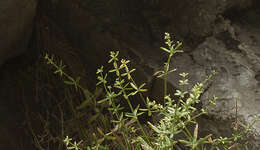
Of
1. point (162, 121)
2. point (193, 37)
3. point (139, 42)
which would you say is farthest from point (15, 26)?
point (162, 121)

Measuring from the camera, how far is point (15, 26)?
211 cm

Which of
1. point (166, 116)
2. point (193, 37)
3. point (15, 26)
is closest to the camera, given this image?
point (166, 116)

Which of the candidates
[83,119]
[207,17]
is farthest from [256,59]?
[83,119]

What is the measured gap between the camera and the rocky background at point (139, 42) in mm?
1818

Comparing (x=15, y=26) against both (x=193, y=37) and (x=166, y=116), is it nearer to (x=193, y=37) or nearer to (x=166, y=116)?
→ (x=193, y=37)

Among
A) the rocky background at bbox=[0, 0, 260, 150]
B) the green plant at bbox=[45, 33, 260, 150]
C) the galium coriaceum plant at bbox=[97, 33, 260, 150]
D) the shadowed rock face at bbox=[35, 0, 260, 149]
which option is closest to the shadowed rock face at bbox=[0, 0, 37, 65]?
the rocky background at bbox=[0, 0, 260, 150]

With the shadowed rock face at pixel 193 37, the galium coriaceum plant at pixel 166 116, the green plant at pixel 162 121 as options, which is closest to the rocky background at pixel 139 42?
the shadowed rock face at pixel 193 37

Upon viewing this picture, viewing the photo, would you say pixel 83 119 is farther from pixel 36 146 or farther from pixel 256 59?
pixel 256 59

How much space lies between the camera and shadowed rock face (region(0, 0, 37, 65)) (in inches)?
76.6

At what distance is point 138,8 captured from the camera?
7.11 feet

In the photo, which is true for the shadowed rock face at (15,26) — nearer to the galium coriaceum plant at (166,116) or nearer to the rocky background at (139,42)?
the rocky background at (139,42)

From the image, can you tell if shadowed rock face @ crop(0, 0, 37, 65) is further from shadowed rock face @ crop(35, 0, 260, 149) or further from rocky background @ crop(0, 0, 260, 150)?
shadowed rock face @ crop(35, 0, 260, 149)

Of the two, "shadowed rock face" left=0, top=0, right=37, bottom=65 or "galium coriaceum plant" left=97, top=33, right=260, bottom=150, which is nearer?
"galium coriaceum plant" left=97, top=33, right=260, bottom=150

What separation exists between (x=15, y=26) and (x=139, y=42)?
708mm
